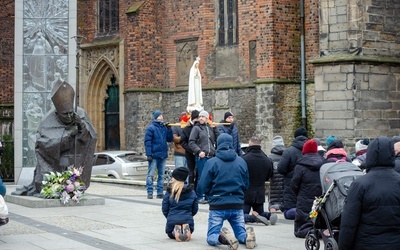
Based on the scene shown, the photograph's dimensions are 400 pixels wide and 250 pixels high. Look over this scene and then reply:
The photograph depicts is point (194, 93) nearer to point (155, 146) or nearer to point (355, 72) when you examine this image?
point (355, 72)

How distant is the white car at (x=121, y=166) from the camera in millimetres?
27219

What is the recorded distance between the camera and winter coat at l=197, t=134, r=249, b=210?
35.9 feet

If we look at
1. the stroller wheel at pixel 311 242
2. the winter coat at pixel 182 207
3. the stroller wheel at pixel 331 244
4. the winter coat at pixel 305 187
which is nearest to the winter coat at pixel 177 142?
the winter coat at pixel 305 187

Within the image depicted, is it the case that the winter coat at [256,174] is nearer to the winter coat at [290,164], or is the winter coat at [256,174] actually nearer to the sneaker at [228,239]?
the winter coat at [290,164]

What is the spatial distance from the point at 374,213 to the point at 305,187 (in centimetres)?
496

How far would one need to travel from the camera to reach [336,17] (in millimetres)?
22625

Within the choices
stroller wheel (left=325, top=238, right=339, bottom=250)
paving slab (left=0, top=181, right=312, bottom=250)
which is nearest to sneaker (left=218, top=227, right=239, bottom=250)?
paving slab (left=0, top=181, right=312, bottom=250)

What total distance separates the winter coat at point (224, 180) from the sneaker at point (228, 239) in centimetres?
34

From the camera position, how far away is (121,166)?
2744cm

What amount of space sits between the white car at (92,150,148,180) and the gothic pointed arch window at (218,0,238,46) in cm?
725

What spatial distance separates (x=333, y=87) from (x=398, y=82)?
2.01 metres

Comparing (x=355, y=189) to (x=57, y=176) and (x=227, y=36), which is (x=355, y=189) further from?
(x=227, y=36)

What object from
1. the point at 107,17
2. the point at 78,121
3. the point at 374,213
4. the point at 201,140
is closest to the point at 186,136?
the point at 201,140

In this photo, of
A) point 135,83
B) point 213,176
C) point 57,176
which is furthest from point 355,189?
→ point 135,83
